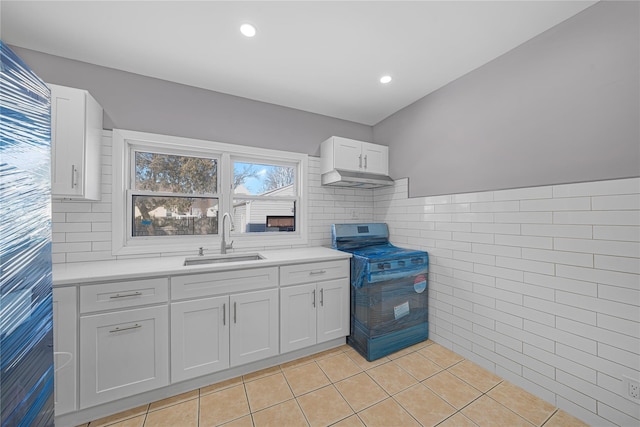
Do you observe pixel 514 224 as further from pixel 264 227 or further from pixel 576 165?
pixel 264 227

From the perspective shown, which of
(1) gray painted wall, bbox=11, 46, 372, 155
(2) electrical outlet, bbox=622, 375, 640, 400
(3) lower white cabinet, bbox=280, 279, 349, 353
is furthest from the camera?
(3) lower white cabinet, bbox=280, 279, 349, 353

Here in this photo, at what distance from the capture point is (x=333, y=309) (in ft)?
7.59

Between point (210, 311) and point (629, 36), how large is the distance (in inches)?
123

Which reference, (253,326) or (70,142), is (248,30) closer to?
(70,142)

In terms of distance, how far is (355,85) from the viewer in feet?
7.90

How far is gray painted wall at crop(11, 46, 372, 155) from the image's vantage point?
1980 mm

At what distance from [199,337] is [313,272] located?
3.28 feet

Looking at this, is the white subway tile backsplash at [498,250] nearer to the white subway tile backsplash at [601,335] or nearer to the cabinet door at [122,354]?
the white subway tile backsplash at [601,335]

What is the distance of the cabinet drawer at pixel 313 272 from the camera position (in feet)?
6.89

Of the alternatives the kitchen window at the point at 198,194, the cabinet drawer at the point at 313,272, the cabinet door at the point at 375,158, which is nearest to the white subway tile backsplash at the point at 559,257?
the cabinet drawer at the point at 313,272

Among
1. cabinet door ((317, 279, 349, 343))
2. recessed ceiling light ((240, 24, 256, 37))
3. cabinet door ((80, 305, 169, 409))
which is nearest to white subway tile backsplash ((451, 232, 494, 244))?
cabinet door ((317, 279, 349, 343))

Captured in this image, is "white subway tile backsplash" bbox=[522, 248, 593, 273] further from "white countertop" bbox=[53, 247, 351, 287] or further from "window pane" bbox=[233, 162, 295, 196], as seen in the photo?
"window pane" bbox=[233, 162, 295, 196]

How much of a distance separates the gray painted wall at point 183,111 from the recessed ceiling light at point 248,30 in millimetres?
892

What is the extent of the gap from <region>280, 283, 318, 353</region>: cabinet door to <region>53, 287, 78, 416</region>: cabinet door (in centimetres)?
130
